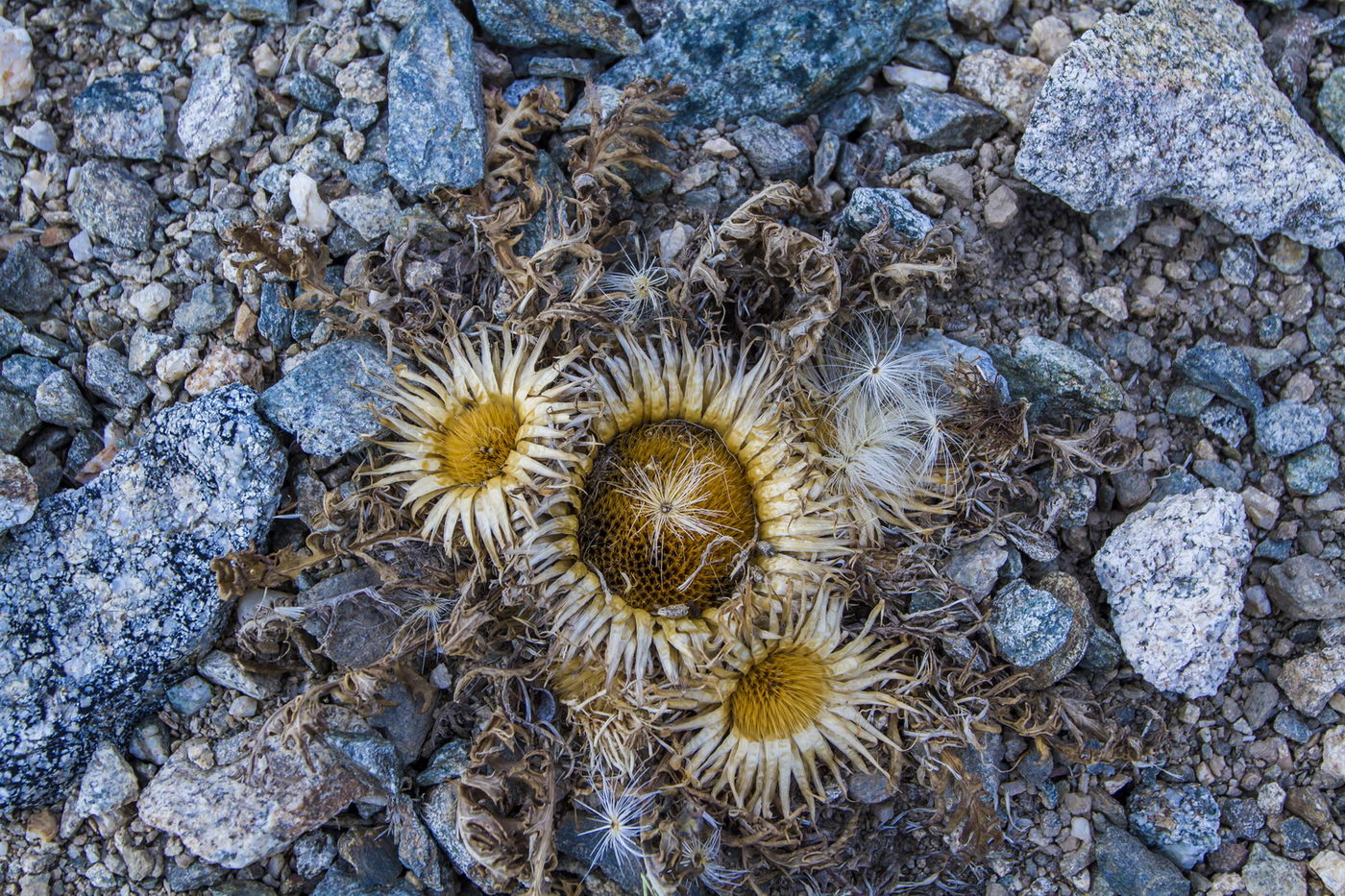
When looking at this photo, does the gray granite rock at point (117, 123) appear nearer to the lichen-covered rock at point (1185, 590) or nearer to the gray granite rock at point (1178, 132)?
the gray granite rock at point (1178, 132)

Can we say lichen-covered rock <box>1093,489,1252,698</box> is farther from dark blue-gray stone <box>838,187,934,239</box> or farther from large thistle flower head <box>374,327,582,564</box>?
large thistle flower head <box>374,327,582,564</box>

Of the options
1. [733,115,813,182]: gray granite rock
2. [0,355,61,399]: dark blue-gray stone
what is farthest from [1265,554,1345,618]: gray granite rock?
[0,355,61,399]: dark blue-gray stone

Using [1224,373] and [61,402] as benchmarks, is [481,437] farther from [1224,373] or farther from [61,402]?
[1224,373]

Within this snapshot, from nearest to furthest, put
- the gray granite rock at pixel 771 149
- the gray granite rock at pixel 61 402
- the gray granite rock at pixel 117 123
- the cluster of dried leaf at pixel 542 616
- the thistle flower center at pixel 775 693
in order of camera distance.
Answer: the cluster of dried leaf at pixel 542 616, the thistle flower center at pixel 775 693, the gray granite rock at pixel 61 402, the gray granite rock at pixel 117 123, the gray granite rock at pixel 771 149

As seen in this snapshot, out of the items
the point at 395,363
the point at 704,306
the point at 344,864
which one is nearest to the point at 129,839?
the point at 344,864

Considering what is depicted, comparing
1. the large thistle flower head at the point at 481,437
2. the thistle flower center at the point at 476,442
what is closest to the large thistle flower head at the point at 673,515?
the large thistle flower head at the point at 481,437

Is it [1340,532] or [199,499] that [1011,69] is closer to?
[1340,532]
